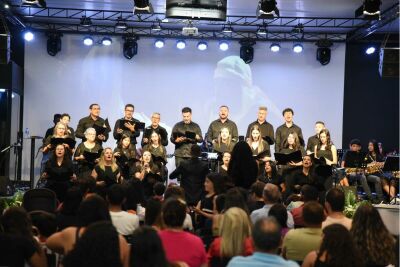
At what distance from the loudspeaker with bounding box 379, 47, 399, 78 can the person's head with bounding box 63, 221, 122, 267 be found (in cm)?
1005

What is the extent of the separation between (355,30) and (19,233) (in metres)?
13.4

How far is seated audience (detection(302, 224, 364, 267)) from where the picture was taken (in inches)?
170

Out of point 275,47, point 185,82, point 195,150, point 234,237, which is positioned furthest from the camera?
point 185,82

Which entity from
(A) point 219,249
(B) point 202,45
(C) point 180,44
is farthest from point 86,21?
(A) point 219,249

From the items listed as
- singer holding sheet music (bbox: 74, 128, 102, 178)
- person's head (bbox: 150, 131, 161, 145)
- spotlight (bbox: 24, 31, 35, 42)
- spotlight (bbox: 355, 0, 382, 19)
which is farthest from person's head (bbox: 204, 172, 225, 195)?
spotlight (bbox: 24, 31, 35, 42)

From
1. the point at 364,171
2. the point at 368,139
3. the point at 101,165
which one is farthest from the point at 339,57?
the point at 101,165

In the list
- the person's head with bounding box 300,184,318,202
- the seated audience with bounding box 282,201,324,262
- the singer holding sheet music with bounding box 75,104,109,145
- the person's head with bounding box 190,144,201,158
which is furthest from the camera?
the singer holding sheet music with bounding box 75,104,109,145

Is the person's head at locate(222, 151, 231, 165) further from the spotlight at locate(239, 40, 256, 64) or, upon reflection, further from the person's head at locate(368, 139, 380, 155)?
the spotlight at locate(239, 40, 256, 64)

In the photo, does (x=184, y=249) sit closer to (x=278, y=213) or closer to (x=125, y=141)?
(x=278, y=213)

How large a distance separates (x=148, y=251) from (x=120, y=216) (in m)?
2.16

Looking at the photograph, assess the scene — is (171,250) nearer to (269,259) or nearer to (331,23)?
(269,259)

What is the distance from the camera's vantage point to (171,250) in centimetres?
463

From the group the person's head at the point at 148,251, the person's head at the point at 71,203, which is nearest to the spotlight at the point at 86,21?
the person's head at the point at 71,203

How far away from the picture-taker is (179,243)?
465 centimetres
